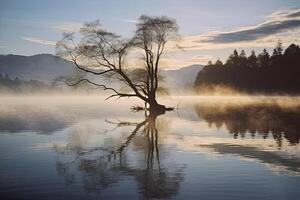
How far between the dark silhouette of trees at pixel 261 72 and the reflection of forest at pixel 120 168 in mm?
112822

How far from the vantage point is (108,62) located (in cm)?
6362

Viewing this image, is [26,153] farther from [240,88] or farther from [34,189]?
[240,88]

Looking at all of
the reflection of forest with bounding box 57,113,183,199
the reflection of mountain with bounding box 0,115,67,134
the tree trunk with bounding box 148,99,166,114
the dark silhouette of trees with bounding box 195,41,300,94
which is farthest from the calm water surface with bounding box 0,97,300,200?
the dark silhouette of trees with bounding box 195,41,300,94

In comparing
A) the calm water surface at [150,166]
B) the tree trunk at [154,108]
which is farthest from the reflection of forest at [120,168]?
the tree trunk at [154,108]

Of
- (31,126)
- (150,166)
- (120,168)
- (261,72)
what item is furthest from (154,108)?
(261,72)

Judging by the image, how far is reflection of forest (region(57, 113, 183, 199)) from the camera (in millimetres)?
15812

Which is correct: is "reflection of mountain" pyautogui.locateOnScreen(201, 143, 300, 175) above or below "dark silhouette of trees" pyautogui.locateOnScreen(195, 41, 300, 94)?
below

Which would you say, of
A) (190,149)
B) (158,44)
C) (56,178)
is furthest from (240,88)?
(56,178)

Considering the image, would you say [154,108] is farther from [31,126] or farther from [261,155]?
[261,155]

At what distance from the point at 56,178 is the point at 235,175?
24.8ft

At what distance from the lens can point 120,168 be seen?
19.5 metres

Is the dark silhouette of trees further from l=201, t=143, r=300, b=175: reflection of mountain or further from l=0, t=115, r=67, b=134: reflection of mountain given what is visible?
l=201, t=143, r=300, b=175: reflection of mountain

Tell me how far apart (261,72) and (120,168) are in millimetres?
132328

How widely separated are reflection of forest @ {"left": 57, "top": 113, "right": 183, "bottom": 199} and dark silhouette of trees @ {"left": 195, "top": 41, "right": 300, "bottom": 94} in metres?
113
